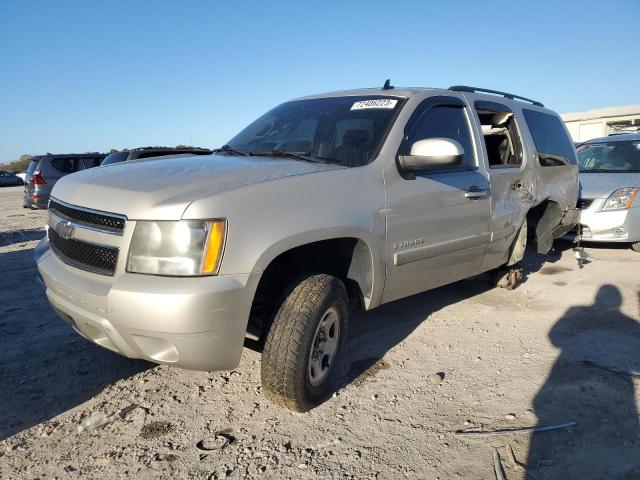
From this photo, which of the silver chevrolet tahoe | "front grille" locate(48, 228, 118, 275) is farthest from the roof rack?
"front grille" locate(48, 228, 118, 275)

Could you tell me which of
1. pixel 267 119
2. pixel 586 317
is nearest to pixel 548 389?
pixel 586 317

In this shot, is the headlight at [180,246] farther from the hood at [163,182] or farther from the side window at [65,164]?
the side window at [65,164]

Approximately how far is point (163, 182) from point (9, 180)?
41.9 m

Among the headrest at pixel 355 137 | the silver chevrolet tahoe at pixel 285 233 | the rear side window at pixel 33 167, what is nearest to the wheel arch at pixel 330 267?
the silver chevrolet tahoe at pixel 285 233

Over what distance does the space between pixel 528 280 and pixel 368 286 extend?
10.6ft

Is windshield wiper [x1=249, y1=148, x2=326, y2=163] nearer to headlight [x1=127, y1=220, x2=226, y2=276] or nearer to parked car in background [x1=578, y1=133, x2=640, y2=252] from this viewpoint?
headlight [x1=127, y1=220, x2=226, y2=276]

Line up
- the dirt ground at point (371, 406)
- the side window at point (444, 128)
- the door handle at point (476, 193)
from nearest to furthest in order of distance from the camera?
1. the dirt ground at point (371, 406)
2. the side window at point (444, 128)
3. the door handle at point (476, 193)

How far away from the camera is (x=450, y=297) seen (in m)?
4.91

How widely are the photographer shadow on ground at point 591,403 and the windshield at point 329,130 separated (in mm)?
1874

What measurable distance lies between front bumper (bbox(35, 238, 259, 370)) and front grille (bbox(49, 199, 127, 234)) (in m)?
0.25

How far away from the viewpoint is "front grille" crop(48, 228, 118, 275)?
2367mm

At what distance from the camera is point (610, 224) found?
6371mm

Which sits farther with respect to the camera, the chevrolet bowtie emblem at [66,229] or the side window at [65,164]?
the side window at [65,164]

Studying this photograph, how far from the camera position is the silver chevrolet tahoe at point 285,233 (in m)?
2.25
